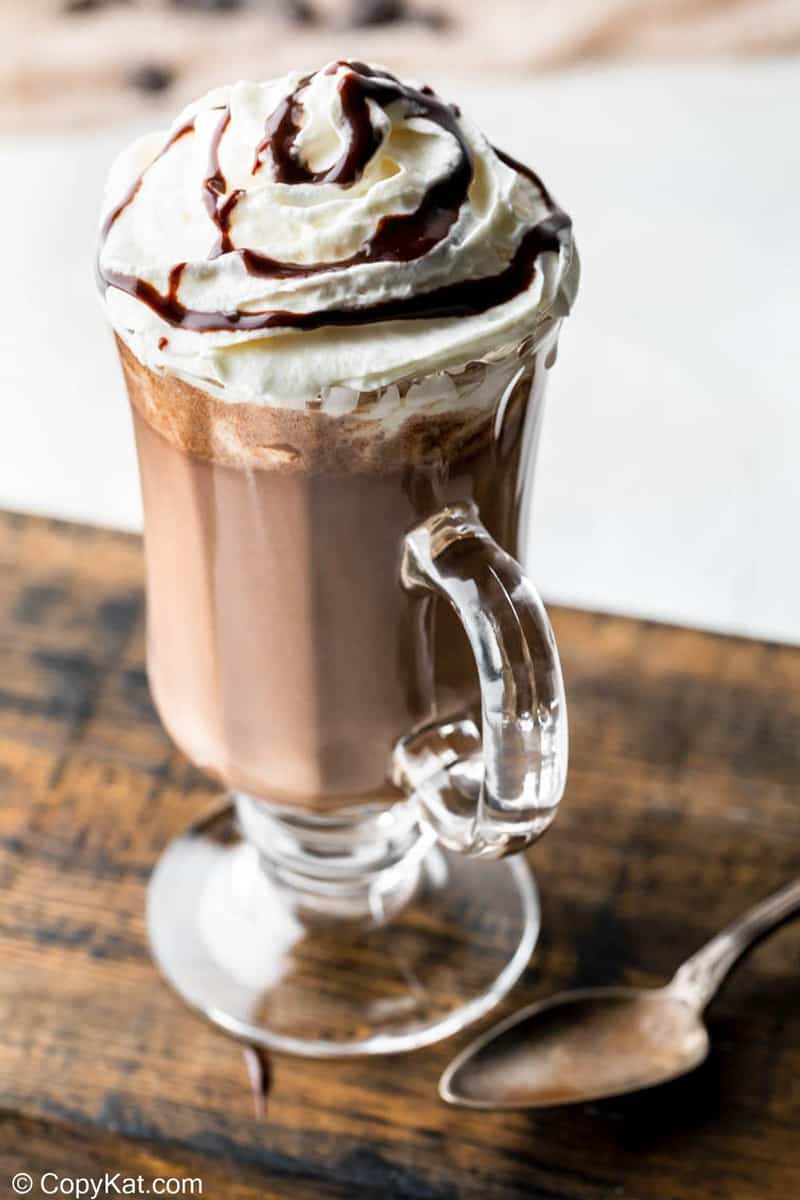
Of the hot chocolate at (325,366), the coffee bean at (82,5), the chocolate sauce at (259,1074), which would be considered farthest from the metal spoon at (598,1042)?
the coffee bean at (82,5)

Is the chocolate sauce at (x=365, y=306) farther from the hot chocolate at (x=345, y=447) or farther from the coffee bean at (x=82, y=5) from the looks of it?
the coffee bean at (x=82, y=5)

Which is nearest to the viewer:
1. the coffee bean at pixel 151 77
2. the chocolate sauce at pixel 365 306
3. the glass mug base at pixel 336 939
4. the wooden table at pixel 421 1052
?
the chocolate sauce at pixel 365 306

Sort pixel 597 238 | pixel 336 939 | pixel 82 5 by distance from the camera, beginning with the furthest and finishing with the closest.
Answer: pixel 82 5 → pixel 597 238 → pixel 336 939

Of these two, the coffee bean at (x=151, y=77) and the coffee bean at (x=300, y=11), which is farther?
the coffee bean at (x=300, y=11)

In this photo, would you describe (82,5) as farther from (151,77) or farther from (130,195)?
(130,195)

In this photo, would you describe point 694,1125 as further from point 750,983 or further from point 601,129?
point 601,129

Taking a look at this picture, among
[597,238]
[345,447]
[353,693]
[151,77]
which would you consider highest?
[345,447]

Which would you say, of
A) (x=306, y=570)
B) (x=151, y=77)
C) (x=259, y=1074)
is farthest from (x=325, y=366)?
(x=151, y=77)

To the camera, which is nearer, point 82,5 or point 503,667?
point 503,667
